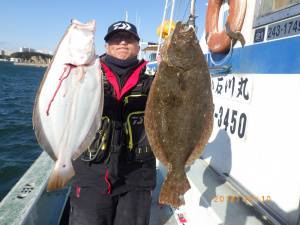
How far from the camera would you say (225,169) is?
4.34 metres

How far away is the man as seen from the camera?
277cm

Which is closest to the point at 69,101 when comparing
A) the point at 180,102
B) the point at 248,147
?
the point at 180,102

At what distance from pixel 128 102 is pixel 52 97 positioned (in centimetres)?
89

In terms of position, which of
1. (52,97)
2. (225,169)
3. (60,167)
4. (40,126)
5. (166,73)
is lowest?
(225,169)

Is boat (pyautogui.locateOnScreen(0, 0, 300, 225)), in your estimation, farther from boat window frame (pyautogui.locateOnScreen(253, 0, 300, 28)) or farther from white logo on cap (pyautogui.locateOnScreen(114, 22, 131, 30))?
white logo on cap (pyautogui.locateOnScreen(114, 22, 131, 30))

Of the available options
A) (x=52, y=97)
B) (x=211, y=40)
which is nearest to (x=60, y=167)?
(x=52, y=97)

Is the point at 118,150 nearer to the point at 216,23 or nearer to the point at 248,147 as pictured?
the point at 248,147

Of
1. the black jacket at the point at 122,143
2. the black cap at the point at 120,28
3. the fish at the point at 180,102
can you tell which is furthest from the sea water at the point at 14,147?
the fish at the point at 180,102

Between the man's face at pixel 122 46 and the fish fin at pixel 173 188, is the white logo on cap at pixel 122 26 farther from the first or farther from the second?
the fish fin at pixel 173 188

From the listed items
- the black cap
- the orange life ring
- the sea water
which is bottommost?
the sea water

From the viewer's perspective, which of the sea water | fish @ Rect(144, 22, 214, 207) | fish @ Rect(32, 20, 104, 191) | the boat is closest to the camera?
fish @ Rect(32, 20, 104, 191)

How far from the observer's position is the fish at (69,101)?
1.98 metres

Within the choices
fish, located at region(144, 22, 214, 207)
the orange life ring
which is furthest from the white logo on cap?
the orange life ring

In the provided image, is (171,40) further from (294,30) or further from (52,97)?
(294,30)
